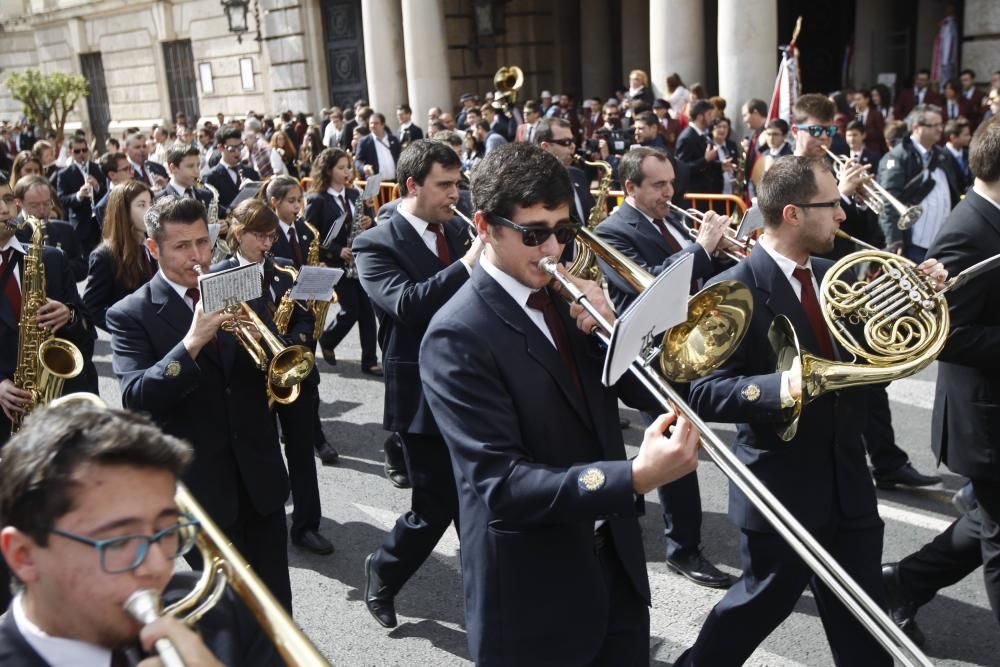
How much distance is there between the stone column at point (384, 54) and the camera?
20.2 meters

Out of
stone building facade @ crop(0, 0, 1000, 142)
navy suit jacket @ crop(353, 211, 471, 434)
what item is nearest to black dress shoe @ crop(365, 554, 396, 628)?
navy suit jacket @ crop(353, 211, 471, 434)

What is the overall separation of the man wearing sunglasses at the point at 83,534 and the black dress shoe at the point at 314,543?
3.64 meters

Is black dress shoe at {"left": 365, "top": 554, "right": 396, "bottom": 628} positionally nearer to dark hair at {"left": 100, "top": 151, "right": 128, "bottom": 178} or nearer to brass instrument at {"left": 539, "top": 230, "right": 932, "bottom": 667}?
brass instrument at {"left": 539, "top": 230, "right": 932, "bottom": 667}

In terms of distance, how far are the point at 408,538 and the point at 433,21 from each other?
1628cm

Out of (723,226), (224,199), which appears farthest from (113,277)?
(224,199)

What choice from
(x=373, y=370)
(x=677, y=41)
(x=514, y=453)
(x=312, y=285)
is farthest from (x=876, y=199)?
(x=677, y=41)

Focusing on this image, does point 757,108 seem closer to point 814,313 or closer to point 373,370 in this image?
point 373,370

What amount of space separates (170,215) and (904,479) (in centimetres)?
442

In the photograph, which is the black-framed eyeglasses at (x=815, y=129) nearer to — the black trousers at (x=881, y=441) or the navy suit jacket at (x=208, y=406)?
the black trousers at (x=881, y=441)

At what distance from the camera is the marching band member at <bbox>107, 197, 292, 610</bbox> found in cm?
386

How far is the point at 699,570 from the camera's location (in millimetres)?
4980

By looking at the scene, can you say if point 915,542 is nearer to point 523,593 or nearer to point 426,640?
point 426,640

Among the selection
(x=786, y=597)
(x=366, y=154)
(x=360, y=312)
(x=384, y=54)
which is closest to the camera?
(x=786, y=597)

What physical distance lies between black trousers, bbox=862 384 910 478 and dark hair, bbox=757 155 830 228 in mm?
2493
